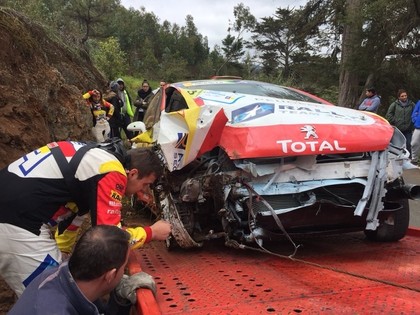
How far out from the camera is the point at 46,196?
2219 millimetres

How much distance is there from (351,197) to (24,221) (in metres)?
2.33

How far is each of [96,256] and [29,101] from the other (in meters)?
3.33

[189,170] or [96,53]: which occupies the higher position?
[96,53]

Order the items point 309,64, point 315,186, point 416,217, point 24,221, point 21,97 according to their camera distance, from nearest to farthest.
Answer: point 24,221
point 315,186
point 21,97
point 416,217
point 309,64

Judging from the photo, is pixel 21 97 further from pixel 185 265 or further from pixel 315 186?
pixel 315 186

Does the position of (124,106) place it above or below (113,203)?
above

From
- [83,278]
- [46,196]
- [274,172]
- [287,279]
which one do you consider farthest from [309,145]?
[83,278]

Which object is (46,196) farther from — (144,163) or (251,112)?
(251,112)

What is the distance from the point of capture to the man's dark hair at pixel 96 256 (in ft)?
5.35

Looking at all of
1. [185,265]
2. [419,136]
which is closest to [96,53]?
[419,136]

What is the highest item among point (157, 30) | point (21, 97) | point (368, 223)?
point (157, 30)

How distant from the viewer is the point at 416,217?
18.4 ft

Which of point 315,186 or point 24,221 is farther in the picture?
point 315,186

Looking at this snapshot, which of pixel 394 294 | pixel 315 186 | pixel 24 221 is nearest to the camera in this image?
pixel 24 221
